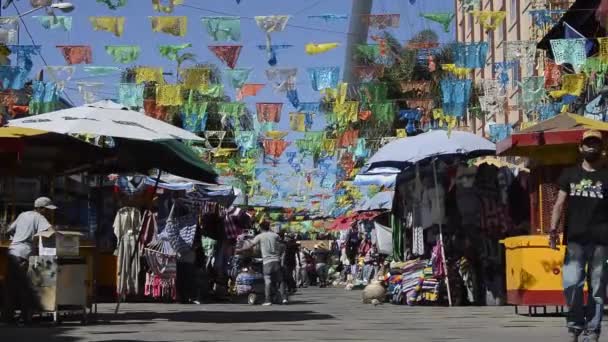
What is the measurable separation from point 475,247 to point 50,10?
11.2 meters

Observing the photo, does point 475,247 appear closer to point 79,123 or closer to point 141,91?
point 79,123

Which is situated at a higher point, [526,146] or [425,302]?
[526,146]

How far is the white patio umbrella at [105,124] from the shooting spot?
14.4 metres

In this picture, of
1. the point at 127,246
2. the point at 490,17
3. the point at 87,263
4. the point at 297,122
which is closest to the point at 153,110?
the point at 297,122

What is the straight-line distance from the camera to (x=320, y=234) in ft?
257

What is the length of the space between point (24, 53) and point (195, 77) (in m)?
4.63

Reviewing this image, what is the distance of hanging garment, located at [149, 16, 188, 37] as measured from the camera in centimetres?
2586

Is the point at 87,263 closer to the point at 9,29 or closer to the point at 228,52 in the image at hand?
the point at 9,29

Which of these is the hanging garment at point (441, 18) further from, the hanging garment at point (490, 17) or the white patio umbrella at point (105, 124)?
the white patio umbrella at point (105, 124)

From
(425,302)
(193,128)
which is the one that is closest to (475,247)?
(425,302)

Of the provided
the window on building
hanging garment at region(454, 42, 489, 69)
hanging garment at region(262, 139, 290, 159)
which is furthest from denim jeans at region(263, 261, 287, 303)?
the window on building

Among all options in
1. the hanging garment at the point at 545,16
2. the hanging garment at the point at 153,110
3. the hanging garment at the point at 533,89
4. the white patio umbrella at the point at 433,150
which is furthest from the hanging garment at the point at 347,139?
the white patio umbrella at the point at 433,150

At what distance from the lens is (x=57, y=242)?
45.6 ft

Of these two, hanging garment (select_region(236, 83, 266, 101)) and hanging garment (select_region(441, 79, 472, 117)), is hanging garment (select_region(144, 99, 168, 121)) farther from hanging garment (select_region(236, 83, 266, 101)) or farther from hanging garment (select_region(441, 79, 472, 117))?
hanging garment (select_region(441, 79, 472, 117))
